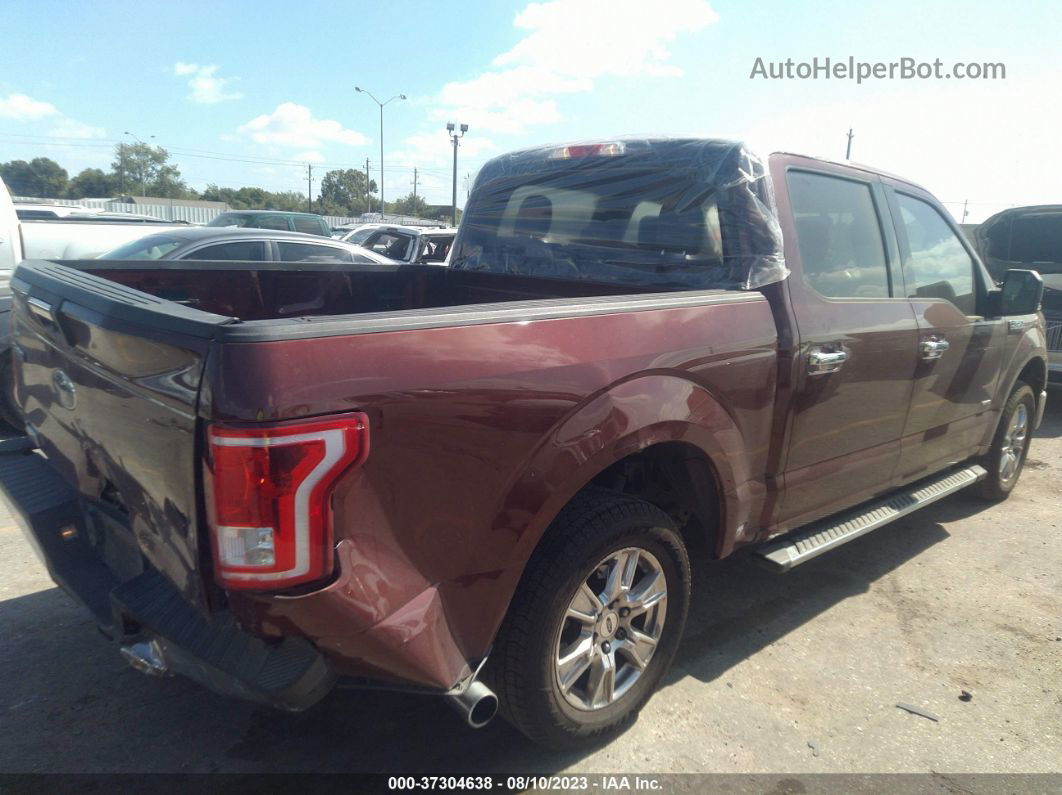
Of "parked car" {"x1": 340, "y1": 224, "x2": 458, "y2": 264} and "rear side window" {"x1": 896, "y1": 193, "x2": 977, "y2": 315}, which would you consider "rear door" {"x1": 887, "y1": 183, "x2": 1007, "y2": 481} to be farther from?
"parked car" {"x1": 340, "y1": 224, "x2": 458, "y2": 264}

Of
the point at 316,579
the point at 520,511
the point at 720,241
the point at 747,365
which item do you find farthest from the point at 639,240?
the point at 316,579

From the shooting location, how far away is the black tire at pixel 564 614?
224 centimetres

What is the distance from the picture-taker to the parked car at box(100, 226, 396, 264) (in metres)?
7.05

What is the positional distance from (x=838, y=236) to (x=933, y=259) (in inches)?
35.8

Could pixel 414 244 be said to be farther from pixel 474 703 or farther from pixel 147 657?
pixel 474 703

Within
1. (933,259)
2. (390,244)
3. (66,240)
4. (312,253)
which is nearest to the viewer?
(933,259)

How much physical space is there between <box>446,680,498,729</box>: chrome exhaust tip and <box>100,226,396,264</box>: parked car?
224 inches

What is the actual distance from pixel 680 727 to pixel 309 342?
1948 mm

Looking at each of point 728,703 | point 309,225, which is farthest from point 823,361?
point 309,225

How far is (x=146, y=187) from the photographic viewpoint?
266 feet

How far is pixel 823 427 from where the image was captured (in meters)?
3.11

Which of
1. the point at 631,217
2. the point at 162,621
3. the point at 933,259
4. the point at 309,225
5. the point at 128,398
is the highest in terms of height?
the point at 631,217

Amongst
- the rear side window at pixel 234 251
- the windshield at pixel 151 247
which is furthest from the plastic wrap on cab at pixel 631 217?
the windshield at pixel 151 247

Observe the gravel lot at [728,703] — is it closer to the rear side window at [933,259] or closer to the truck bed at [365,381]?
the truck bed at [365,381]
